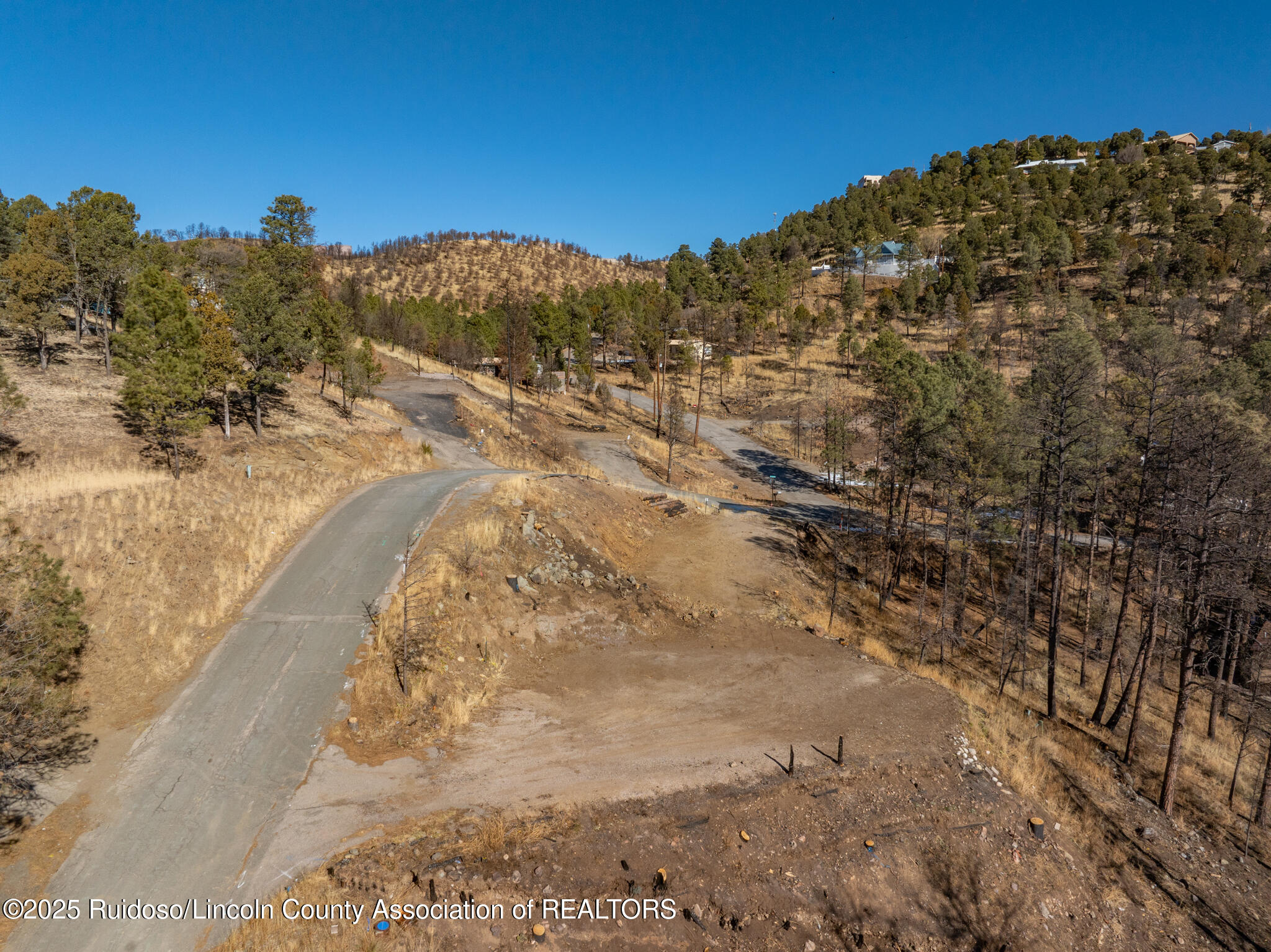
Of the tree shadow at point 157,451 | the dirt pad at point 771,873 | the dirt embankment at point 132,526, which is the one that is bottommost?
the dirt pad at point 771,873

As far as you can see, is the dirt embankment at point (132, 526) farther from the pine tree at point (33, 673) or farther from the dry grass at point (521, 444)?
the dry grass at point (521, 444)

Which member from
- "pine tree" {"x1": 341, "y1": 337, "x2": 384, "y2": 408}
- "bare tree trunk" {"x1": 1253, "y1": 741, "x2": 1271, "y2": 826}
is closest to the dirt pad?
"bare tree trunk" {"x1": 1253, "y1": 741, "x2": 1271, "y2": 826}

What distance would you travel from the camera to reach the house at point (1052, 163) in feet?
411

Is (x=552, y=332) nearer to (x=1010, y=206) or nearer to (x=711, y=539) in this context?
(x=711, y=539)

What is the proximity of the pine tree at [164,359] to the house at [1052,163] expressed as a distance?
149 metres

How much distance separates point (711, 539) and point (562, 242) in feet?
578

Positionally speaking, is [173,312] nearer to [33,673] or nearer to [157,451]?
[157,451]

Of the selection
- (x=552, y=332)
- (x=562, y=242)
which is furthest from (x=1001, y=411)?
(x=562, y=242)

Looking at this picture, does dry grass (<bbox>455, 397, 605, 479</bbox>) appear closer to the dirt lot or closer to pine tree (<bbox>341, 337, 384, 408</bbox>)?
pine tree (<bbox>341, 337, 384, 408</bbox>)

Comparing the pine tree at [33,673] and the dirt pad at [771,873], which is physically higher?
the pine tree at [33,673]

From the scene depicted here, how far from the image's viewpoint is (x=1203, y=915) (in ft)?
43.9

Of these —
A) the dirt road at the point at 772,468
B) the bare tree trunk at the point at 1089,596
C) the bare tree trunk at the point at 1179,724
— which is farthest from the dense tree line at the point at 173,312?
the bare tree trunk at the point at 1089,596

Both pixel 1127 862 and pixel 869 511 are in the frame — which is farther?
pixel 869 511

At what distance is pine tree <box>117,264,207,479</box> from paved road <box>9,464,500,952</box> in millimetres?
7461
